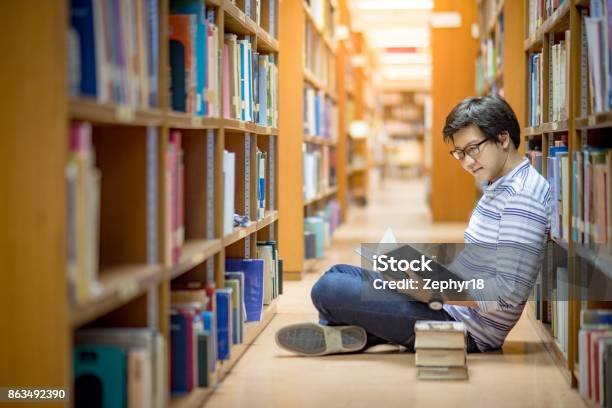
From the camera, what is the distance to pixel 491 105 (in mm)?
3312

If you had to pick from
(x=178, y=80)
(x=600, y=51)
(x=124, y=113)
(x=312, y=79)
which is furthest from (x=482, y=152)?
(x=312, y=79)

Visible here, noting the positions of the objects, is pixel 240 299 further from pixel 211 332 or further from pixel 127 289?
pixel 127 289

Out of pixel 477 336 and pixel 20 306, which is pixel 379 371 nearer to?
pixel 477 336

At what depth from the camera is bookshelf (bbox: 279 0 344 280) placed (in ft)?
18.6

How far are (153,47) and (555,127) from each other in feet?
5.40

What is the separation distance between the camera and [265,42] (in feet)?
14.3

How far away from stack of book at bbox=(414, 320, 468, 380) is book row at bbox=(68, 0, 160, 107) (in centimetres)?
138

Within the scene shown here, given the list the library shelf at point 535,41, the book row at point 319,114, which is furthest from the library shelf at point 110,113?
the book row at point 319,114

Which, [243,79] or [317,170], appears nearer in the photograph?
[243,79]

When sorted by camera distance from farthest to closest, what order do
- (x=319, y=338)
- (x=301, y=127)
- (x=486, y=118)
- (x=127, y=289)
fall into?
1. (x=301, y=127)
2. (x=319, y=338)
3. (x=486, y=118)
4. (x=127, y=289)


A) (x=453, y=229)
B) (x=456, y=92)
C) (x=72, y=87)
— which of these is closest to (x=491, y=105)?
(x=72, y=87)

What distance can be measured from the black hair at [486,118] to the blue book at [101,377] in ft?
5.46

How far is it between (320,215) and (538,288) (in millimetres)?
3231

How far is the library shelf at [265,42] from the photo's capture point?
4211 millimetres
